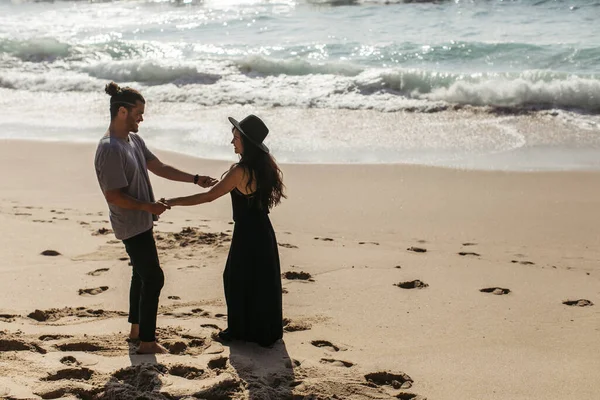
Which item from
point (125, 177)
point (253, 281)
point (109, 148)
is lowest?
point (253, 281)

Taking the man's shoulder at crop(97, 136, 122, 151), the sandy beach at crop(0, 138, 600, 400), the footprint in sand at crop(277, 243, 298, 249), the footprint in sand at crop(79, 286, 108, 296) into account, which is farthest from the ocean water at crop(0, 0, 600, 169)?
the man's shoulder at crop(97, 136, 122, 151)

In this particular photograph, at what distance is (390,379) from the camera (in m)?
4.75

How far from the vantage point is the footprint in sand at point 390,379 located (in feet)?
15.4

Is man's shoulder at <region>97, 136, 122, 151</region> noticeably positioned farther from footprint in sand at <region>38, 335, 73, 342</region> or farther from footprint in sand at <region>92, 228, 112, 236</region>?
footprint in sand at <region>92, 228, 112, 236</region>

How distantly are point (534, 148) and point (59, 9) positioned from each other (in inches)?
720

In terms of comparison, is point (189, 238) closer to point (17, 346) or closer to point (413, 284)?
point (413, 284)

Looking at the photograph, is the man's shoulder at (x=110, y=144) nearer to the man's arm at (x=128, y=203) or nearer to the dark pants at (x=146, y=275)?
the man's arm at (x=128, y=203)

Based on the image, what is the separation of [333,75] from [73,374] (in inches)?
455

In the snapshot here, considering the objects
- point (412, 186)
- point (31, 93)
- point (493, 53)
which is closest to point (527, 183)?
point (412, 186)

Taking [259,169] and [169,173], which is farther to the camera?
[169,173]

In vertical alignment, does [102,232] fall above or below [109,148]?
below

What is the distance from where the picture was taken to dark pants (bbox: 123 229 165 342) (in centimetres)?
482

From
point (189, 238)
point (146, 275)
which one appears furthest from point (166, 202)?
point (189, 238)

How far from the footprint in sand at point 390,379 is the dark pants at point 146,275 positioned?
1235 millimetres
